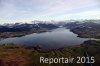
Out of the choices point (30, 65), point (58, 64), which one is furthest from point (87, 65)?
point (30, 65)

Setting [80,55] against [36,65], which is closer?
[36,65]

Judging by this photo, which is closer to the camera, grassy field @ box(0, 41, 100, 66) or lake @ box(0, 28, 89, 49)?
grassy field @ box(0, 41, 100, 66)

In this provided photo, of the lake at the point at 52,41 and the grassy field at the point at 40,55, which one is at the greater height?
the grassy field at the point at 40,55

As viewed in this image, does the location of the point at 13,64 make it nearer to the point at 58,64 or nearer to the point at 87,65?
the point at 58,64

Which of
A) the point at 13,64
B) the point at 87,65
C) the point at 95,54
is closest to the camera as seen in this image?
the point at 87,65

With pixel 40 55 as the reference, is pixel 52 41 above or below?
below

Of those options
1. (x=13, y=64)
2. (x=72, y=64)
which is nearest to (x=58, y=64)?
(x=72, y=64)

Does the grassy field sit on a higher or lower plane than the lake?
higher

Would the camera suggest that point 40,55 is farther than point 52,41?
No

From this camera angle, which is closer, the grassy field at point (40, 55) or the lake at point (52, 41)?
the grassy field at point (40, 55)

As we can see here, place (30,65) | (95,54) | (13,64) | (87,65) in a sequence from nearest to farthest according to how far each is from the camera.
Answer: (87,65), (30,65), (13,64), (95,54)
